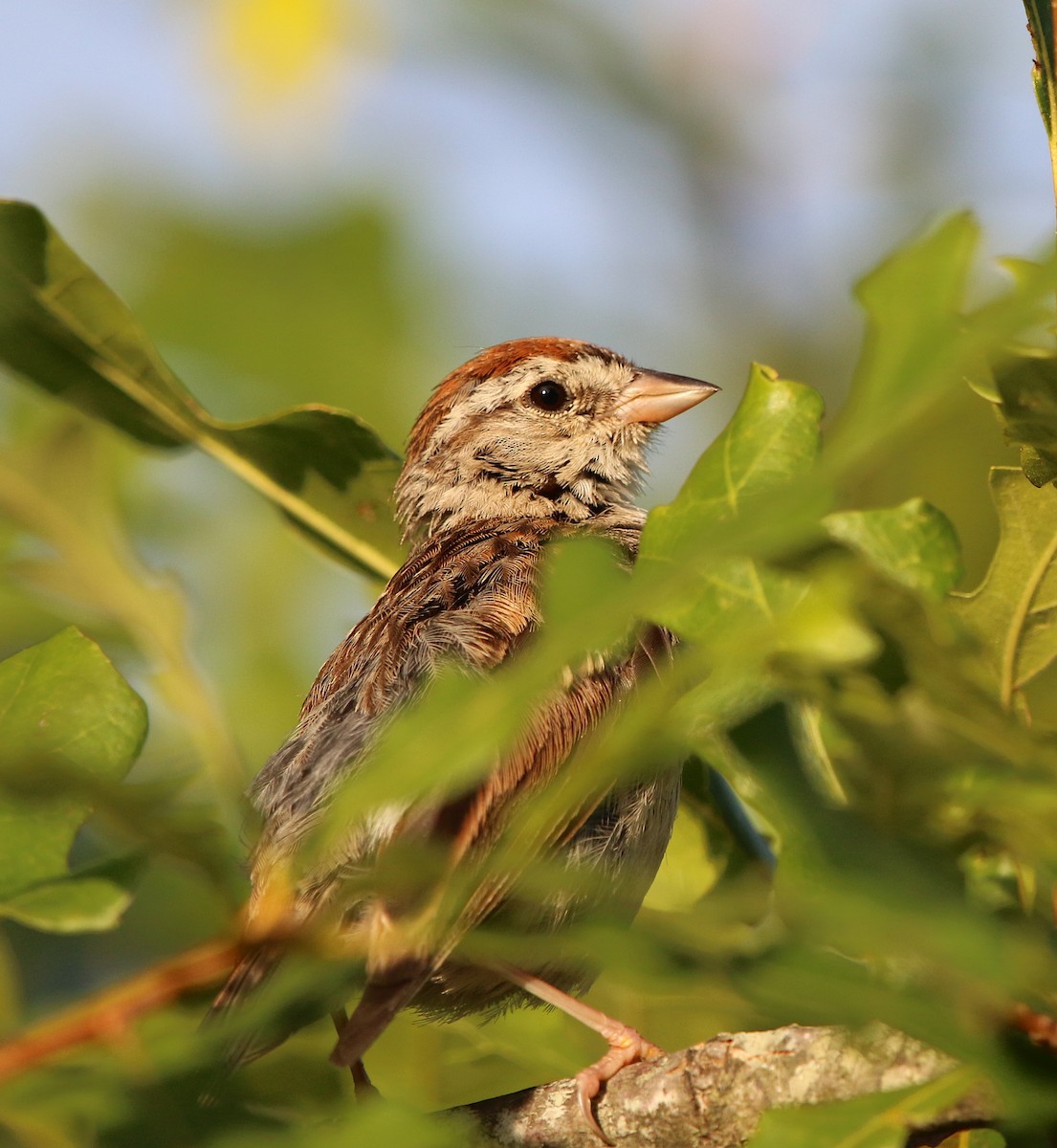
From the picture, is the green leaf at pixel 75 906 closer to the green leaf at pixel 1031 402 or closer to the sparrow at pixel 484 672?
the sparrow at pixel 484 672

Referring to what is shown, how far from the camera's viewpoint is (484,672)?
130 inches

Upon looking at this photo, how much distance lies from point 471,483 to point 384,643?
1.90m

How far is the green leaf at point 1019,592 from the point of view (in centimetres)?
186

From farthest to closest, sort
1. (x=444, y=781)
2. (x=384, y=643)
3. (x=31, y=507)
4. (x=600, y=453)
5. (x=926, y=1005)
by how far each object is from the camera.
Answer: (x=600, y=453)
(x=384, y=643)
(x=31, y=507)
(x=926, y=1005)
(x=444, y=781)

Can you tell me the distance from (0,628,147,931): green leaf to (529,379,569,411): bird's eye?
400 cm

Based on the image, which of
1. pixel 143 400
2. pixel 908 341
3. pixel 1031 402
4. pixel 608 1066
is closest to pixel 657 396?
pixel 143 400

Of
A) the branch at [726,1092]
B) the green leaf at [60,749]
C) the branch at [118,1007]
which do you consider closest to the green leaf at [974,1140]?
the branch at [726,1092]

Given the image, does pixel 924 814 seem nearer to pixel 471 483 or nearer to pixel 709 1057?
pixel 709 1057

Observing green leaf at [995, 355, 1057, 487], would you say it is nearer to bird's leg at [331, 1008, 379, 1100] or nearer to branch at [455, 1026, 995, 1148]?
branch at [455, 1026, 995, 1148]

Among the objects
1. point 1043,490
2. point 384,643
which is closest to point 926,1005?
point 1043,490

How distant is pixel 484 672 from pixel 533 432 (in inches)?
95.2

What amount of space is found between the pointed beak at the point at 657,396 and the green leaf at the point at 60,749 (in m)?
3.77

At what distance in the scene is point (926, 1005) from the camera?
1248mm

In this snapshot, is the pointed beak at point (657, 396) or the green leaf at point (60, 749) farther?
the pointed beak at point (657, 396)
